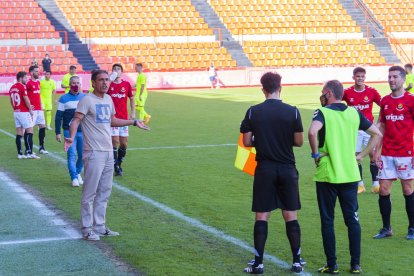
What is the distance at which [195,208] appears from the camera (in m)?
11.6

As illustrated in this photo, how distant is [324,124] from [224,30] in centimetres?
4472

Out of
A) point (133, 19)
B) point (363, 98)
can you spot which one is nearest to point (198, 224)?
point (363, 98)

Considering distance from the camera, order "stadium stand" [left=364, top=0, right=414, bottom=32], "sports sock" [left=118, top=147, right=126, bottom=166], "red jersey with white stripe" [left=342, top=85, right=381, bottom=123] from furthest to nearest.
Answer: "stadium stand" [left=364, top=0, right=414, bottom=32] → "sports sock" [left=118, top=147, right=126, bottom=166] → "red jersey with white stripe" [left=342, top=85, right=381, bottom=123]

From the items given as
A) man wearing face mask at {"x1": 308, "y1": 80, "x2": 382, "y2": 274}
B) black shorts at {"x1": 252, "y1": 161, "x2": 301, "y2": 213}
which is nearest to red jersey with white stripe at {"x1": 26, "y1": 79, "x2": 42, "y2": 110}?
black shorts at {"x1": 252, "y1": 161, "x2": 301, "y2": 213}

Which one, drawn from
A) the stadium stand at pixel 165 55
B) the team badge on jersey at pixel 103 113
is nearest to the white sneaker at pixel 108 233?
the team badge on jersey at pixel 103 113

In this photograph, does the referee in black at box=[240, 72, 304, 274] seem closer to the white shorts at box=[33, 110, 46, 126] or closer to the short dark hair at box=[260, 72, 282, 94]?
the short dark hair at box=[260, 72, 282, 94]

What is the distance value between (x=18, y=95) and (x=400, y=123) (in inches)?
420

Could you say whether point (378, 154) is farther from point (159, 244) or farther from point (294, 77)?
point (294, 77)

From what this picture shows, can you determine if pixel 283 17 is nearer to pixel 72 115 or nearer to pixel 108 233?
pixel 72 115

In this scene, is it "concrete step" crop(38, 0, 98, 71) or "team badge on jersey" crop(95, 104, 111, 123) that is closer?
"team badge on jersey" crop(95, 104, 111, 123)

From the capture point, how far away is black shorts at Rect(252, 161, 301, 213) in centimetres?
789

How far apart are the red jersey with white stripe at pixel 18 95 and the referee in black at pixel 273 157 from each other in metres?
10.9

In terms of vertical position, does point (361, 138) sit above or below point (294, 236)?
above

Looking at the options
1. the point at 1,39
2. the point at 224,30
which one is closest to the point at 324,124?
the point at 1,39
